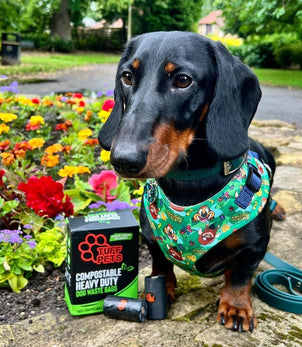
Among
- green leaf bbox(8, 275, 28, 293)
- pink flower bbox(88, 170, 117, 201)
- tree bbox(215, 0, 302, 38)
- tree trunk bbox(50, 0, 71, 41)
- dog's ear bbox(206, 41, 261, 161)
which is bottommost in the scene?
green leaf bbox(8, 275, 28, 293)

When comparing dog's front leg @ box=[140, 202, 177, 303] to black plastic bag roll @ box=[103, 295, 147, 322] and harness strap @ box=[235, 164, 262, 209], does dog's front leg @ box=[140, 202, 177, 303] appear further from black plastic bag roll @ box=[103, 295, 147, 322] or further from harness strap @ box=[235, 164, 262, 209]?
harness strap @ box=[235, 164, 262, 209]

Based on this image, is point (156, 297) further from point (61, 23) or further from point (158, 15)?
point (158, 15)

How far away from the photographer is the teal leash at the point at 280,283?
1973mm

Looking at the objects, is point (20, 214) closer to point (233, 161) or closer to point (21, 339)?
point (21, 339)

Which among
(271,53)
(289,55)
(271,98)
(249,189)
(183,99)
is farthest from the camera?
(271,53)

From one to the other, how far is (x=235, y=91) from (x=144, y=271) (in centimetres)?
113

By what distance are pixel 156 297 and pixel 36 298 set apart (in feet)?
2.02

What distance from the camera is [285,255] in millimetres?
2531

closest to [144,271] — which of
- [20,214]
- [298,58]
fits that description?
[20,214]

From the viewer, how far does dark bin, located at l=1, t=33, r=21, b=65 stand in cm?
1532

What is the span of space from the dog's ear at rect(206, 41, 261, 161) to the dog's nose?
348 mm

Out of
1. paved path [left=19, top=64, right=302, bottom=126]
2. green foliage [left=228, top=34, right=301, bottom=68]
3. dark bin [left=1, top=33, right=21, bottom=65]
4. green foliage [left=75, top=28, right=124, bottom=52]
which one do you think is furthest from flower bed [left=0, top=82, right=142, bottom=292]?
green foliage [left=75, top=28, right=124, bottom=52]

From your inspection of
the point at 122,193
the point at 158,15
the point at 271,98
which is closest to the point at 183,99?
the point at 122,193

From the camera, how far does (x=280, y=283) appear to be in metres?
2.25
